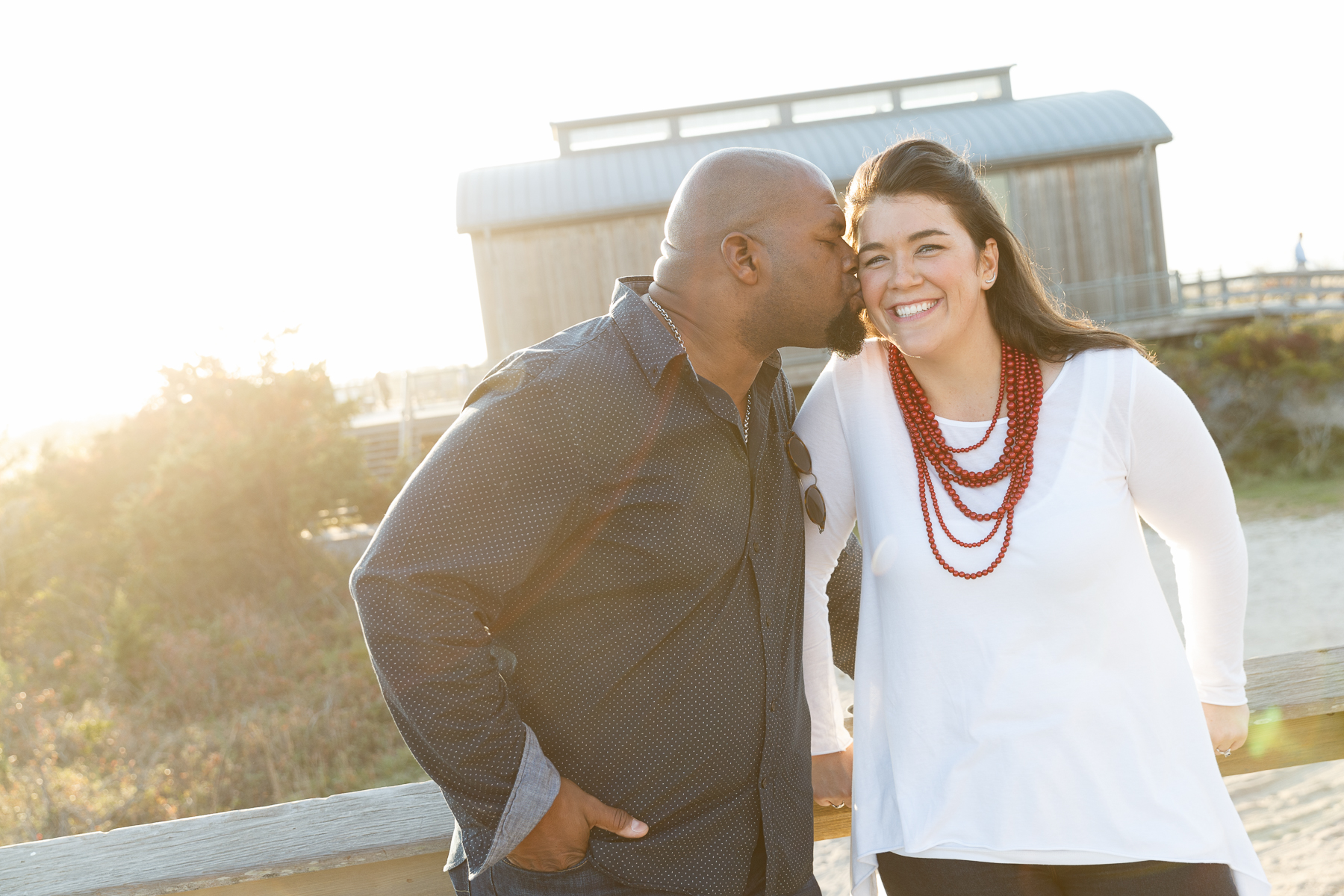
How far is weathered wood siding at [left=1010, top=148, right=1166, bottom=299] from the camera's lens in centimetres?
1852

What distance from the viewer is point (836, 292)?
228 cm

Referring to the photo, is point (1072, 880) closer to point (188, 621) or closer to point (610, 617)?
point (610, 617)

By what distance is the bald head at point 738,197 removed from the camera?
2178 mm

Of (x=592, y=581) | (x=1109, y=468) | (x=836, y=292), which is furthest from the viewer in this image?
(x=836, y=292)

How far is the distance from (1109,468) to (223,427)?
12820 millimetres

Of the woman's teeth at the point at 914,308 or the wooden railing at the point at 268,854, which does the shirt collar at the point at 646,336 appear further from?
the wooden railing at the point at 268,854

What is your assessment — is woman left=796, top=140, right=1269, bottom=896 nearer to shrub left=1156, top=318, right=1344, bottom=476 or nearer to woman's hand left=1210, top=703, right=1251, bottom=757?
woman's hand left=1210, top=703, right=1251, bottom=757

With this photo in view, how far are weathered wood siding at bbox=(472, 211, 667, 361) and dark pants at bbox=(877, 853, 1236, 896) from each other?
55.2 ft

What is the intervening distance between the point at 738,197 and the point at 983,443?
820mm

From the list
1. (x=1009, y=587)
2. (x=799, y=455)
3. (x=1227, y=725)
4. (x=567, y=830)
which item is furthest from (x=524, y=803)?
(x=1227, y=725)

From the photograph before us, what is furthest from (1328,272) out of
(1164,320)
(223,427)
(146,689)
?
(146,689)

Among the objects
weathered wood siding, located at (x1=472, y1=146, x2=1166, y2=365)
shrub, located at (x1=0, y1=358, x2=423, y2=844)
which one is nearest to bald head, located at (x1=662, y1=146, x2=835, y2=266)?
shrub, located at (x1=0, y1=358, x2=423, y2=844)

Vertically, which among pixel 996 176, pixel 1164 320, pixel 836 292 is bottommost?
pixel 1164 320

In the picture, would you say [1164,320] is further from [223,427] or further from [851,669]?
[851,669]
